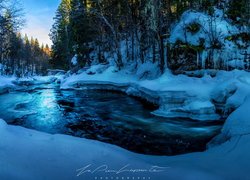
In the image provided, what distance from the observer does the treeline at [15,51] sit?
27.6 m

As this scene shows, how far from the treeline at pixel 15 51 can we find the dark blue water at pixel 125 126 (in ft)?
49.7

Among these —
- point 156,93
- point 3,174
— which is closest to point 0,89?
point 156,93

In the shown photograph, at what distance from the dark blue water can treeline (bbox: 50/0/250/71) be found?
742cm

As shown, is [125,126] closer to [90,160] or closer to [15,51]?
[90,160]

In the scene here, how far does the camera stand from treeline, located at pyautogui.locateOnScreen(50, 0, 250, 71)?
1972 cm

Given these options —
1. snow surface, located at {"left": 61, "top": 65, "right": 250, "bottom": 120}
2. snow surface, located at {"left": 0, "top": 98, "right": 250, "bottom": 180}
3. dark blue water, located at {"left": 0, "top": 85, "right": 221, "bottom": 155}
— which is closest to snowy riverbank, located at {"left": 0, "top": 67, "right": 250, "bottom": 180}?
snow surface, located at {"left": 0, "top": 98, "right": 250, "bottom": 180}

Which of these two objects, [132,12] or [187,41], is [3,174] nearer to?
[187,41]

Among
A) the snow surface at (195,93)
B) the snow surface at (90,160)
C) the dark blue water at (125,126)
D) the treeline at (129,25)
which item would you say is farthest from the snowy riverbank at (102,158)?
the treeline at (129,25)

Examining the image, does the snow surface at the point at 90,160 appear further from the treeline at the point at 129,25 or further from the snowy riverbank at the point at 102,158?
the treeline at the point at 129,25

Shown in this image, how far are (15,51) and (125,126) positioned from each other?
58106 mm

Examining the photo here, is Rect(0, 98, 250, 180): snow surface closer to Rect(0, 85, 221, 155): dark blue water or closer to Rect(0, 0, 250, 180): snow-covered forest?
Rect(0, 0, 250, 180): snow-covered forest

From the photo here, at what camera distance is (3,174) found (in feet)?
13.2

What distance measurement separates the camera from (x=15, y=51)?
62094 millimetres

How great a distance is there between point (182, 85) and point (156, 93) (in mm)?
1424
